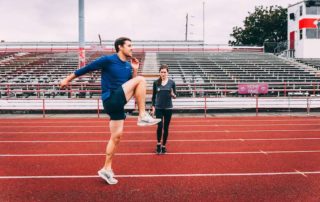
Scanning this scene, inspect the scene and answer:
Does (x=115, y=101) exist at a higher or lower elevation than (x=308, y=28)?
lower

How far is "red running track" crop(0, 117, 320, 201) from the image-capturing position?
15.1ft

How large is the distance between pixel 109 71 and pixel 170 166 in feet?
7.14

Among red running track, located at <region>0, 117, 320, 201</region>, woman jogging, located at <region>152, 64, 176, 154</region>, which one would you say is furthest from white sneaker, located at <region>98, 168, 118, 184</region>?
woman jogging, located at <region>152, 64, 176, 154</region>

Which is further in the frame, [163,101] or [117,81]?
[163,101]

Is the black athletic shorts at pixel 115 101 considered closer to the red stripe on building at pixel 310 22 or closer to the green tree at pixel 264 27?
the red stripe on building at pixel 310 22

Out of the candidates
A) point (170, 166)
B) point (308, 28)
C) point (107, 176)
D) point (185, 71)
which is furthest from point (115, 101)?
point (308, 28)

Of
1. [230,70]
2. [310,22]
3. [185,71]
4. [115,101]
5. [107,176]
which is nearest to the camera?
[115,101]

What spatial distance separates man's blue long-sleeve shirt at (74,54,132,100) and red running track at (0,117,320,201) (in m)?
1.31

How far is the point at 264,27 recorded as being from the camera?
5728 centimetres

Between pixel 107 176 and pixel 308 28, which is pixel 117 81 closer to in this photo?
pixel 107 176

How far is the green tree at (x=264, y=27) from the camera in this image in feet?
186

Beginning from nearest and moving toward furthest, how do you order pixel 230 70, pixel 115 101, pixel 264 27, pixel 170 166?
pixel 115 101 → pixel 170 166 → pixel 230 70 → pixel 264 27

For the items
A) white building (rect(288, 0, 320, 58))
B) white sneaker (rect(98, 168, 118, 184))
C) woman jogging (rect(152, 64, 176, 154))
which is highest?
white building (rect(288, 0, 320, 58))

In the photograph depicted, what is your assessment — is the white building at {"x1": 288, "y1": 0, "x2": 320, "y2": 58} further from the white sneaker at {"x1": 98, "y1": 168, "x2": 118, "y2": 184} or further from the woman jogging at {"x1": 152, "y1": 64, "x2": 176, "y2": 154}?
the white sneaker at {"x1": 98, "y1": 168, "x2": 118, "y2": 184}
